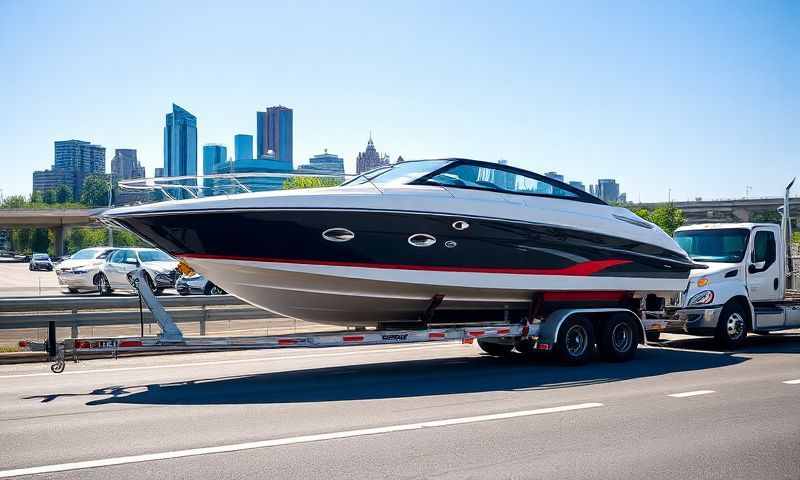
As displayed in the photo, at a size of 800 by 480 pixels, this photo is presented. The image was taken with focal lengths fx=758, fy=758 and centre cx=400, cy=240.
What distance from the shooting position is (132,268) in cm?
2428

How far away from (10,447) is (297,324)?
12.6 metres

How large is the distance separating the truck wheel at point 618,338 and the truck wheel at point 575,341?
0.22m

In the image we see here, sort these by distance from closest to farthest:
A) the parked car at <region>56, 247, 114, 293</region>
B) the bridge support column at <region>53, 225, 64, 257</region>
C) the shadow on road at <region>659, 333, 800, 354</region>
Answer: the shadow on road at <region>659, 333, 800, 354</region> < the parked car at <region>56, 247, 114, 293</region> < the bridge support column at <region>53, 225, 64, 257</region>

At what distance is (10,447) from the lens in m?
6.11

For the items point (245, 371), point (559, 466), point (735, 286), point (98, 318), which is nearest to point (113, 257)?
point (98, 318)

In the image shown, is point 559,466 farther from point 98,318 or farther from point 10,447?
point 98,318

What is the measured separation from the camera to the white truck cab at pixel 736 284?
13602 millimetres

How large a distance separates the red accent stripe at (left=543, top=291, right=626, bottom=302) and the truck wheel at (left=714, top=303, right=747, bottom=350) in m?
2.45

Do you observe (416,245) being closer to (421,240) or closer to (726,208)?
(421,240)

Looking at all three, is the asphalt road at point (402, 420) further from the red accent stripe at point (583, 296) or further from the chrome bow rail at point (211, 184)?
the chrome bow rail at point (211, 184)

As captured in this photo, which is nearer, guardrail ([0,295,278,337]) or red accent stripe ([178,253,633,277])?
red accent stripe ([178,253,633,277])

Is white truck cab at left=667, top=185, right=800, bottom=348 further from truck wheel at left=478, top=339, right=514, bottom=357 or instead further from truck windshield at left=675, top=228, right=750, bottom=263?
truck wheel at left=478, top=339, right=514, bottom=357

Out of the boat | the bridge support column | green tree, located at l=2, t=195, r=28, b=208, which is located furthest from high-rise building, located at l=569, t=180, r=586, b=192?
green tree, located at l=2, t=195, r=28, b=208

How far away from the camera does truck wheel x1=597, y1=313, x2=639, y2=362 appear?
11.7 meters
